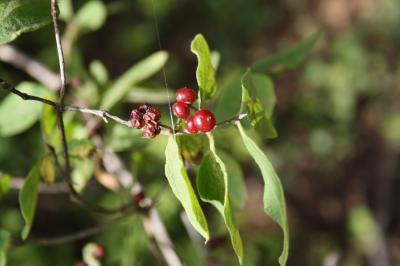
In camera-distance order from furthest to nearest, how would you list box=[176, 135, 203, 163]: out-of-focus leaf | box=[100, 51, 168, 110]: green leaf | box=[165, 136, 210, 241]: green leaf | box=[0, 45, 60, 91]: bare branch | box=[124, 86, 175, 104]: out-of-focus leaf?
box=[0, 45, 60, 91]: bare branch < box=[124, 86, 175, 104]: out-of-focus leaf < box=[100, 51, 168, 110]: green leaf < box=[176, 135, 203, 163]: out-of-focus leaf < box=[165, 136, 210, 241]: green leaf

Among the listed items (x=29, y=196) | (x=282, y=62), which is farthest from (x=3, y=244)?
(x=282, y=62)

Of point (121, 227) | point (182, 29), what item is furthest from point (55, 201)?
point (182, 29)

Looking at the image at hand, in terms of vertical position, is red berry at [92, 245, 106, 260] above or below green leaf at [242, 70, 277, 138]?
below

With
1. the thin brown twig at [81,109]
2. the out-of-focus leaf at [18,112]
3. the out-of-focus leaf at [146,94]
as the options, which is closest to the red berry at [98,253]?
the out-of-focus leaf at [18,112]

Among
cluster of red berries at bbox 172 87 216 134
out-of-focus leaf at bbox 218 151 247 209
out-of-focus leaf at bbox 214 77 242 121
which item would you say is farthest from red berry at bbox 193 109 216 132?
out-of-focus leaf at bbox 218 151 247 209

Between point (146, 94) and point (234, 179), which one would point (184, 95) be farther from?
point (146, 94)

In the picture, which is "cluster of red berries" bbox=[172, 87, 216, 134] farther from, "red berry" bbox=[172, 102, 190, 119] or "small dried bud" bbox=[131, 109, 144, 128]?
"small dried bud" bbox=[131, 109, 144, 128]
